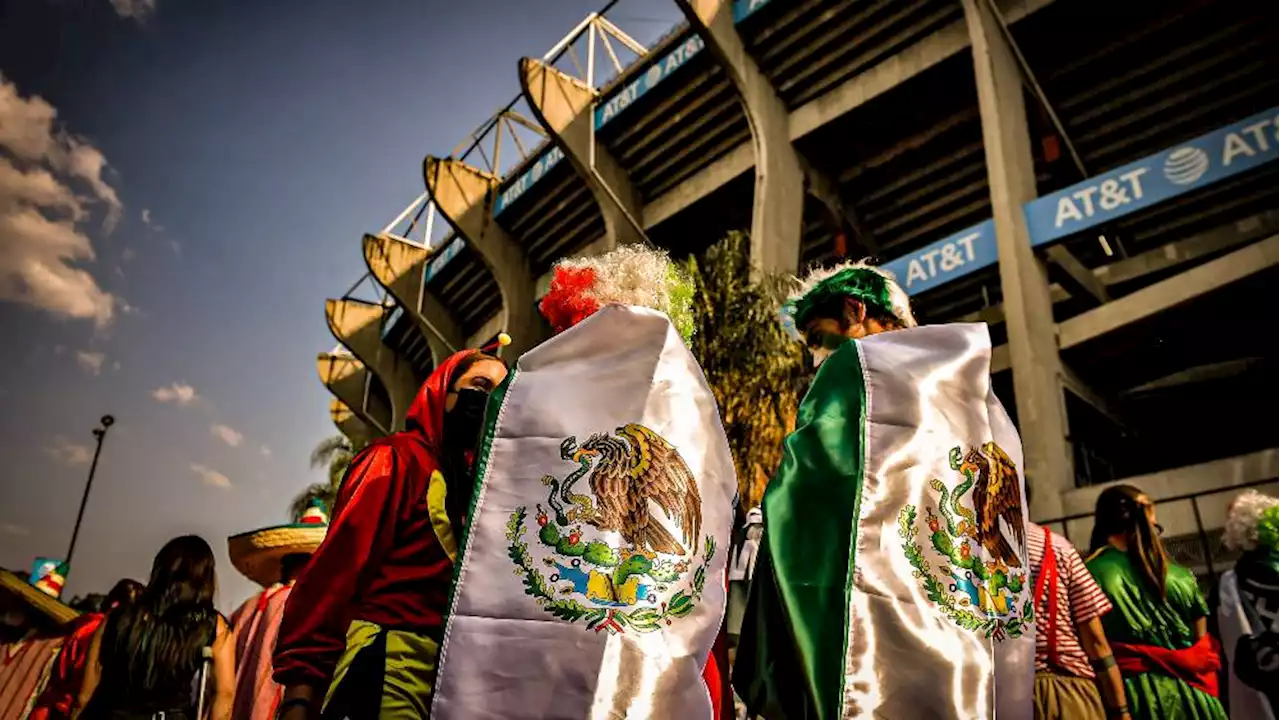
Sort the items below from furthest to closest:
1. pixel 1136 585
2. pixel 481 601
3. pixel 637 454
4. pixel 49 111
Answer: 1. pixel 49 111
2. pixel 1136 585
3. pixel 637 454
4. pixel 481 601

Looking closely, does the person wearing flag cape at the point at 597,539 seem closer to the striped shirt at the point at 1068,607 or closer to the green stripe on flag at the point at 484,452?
the green stripe on flag at the point at 484,452

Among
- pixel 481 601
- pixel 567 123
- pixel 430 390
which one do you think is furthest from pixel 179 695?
pixel 567 123

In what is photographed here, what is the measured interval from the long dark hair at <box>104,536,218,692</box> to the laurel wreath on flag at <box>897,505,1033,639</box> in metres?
3.34

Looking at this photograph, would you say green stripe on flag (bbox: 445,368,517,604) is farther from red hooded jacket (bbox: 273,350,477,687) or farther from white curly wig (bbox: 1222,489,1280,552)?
white curly wig (bbox: 1222,489,1280,552)

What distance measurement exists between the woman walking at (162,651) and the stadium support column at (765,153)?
1235 cm

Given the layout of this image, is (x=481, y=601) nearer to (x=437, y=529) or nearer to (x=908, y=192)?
(x=437, y=529)

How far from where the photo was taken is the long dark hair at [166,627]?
3.88 m

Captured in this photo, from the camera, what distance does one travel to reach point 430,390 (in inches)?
89.7

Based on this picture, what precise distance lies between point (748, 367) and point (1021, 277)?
4814mm

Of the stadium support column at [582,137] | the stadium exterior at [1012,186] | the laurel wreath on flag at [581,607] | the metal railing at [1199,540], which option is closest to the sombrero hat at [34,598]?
the laurel wreath on flag at [581,607]

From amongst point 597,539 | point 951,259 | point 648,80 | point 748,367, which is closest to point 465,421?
point 597,539

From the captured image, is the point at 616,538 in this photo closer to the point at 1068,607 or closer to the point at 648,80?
the point at 1068,607

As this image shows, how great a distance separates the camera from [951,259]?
46.2 ft

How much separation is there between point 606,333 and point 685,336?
0.46 m
